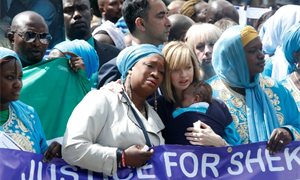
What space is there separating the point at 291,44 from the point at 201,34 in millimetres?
744

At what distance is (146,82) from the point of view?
523cm

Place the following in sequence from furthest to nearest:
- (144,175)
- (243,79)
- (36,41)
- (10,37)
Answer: (10,37), (36,41), (243,79), (144,175)

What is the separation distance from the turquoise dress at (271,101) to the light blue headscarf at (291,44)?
0.68 m

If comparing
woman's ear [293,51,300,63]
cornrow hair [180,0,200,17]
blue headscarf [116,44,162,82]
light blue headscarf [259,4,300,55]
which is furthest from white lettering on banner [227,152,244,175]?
cornrow hair [180,0,200,17]

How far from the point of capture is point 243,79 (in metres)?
5.82

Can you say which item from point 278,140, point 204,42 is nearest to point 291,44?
point 204,42

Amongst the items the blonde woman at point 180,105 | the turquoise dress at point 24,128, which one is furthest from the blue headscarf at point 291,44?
the turquoise dress at point 24,128

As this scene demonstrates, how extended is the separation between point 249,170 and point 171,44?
918mm

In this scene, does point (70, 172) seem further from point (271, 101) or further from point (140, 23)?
point (140, 23)

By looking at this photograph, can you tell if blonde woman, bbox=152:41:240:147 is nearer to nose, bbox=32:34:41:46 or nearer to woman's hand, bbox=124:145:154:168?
woman's hand, bbox=124:145:154:168

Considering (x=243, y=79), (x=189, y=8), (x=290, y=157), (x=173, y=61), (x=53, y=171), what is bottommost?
(x=189, y=8)

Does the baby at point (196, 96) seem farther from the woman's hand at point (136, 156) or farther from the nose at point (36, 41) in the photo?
the nose at point (36, 41)

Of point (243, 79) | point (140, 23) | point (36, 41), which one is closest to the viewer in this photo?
point (243, 79)

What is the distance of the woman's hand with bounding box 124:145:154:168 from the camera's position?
4.97 metres
